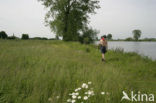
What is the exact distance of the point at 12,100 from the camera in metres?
2.45

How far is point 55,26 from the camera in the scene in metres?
24.8

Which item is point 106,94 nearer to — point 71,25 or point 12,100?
point 12,100

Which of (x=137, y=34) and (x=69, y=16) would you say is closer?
(x=69, y=16)

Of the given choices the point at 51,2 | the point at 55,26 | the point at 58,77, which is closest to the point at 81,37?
the point at 55,26

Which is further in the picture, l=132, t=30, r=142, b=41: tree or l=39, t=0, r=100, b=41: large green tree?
l=132, t=30, r=142, b=41: tree

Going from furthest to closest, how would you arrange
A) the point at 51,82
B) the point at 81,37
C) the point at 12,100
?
the point at 81,37
the point at 51,82
the point at 12,100

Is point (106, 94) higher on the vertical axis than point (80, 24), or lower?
lower

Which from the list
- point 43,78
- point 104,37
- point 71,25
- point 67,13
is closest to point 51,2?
point 67,13

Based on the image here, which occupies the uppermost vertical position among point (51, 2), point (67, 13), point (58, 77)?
point (51, 2)

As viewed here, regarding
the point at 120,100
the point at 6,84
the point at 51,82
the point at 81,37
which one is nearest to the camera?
the point at 120,100

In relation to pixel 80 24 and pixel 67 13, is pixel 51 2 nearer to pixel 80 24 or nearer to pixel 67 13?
pixel 67 13

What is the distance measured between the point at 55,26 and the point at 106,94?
2387cm

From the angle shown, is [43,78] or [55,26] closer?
[43,78]

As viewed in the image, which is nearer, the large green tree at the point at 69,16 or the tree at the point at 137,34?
the large green tree at the point at 69,16
